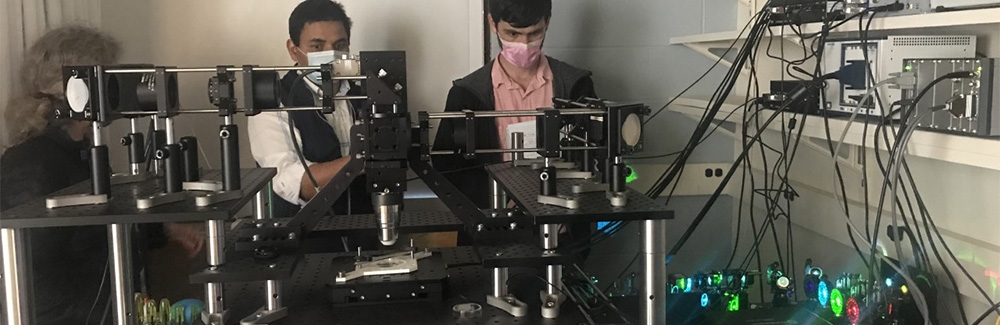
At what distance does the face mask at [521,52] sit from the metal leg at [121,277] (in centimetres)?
116

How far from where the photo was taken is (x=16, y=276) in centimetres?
125

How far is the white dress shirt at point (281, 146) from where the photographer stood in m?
2.25

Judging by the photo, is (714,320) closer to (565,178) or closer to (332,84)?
(565,178)

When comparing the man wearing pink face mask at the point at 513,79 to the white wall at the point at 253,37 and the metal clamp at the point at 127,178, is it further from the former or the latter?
the metal clamp at the point at 127,178

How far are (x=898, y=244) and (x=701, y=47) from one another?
1.03 metres

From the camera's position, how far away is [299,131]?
221 cm

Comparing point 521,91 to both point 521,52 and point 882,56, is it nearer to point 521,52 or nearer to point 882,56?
point 521,52

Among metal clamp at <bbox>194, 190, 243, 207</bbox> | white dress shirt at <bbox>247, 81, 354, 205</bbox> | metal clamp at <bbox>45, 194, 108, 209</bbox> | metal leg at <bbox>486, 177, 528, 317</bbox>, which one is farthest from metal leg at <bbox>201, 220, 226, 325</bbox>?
white dress shirt at <bbox>247, 81, 354, 205</bbox>

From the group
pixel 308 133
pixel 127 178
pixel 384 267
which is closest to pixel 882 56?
pixel 384 267

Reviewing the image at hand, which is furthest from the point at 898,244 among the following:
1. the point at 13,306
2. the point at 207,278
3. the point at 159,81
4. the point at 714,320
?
the point at 13,306

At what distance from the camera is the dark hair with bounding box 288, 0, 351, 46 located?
7.53 ft

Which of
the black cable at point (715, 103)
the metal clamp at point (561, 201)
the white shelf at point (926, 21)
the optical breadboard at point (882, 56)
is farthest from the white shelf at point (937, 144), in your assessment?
the metal clamp at point (561, 201)

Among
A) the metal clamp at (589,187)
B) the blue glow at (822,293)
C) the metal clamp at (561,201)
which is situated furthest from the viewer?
the blue glow at (822,293)

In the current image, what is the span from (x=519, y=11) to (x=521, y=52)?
117mm
